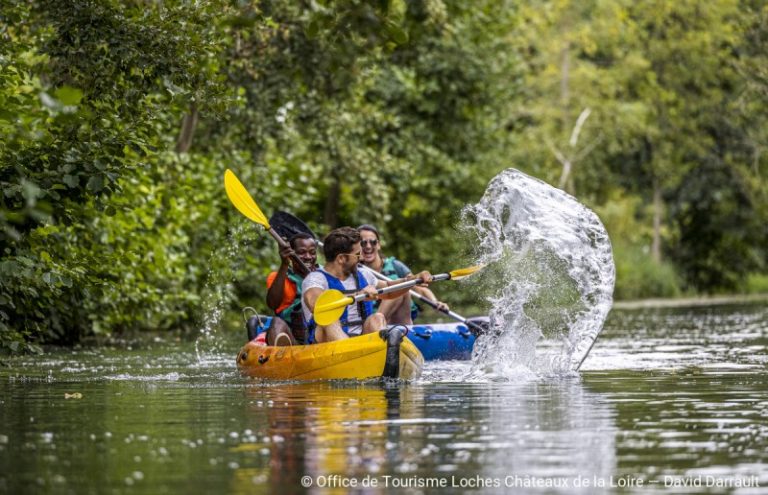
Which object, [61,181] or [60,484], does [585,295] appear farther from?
[60,484]

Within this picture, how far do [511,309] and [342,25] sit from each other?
4687 mm

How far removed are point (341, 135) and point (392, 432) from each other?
1684 cm

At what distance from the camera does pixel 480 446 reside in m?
7.22

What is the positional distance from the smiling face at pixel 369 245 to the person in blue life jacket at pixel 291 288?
935mm

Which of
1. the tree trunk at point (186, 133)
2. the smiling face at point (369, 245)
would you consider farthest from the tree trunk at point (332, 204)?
the smiling face at point (369, 245)

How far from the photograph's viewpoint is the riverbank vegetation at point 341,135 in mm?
11523

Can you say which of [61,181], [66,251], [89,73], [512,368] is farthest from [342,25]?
[66,251]

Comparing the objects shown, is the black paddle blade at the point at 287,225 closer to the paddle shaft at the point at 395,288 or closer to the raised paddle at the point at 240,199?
the raised paddle at the point at 240,199

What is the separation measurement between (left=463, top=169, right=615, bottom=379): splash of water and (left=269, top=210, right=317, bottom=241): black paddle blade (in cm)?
172

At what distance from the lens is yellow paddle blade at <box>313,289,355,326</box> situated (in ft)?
38.3

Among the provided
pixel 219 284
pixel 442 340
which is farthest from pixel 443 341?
pixel 219 284

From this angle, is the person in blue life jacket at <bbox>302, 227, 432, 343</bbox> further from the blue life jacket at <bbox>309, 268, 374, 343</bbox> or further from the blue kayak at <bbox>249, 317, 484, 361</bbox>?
the blue kayak at <bbox>249, 317, 484, 361</bbox>

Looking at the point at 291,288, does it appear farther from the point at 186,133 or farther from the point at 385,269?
the point at 186,133

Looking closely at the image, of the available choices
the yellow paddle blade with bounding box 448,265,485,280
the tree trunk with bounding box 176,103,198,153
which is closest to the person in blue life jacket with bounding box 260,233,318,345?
the yellow paddle blade with bounding box 448,265,485,280
